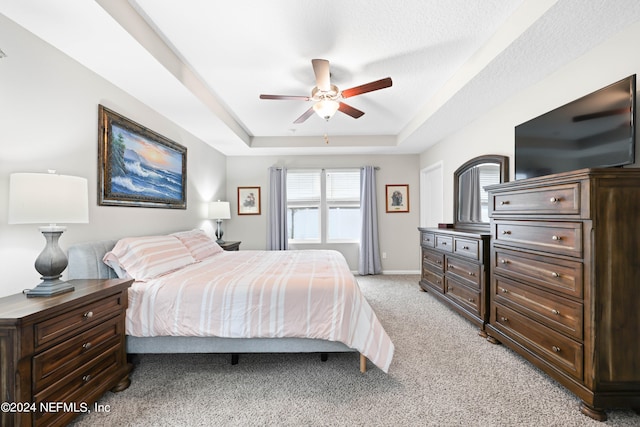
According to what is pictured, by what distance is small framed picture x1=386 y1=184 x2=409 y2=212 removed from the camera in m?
5.24

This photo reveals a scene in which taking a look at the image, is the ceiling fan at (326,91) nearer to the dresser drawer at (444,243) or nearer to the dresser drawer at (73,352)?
the dresser drawer at (444,243)

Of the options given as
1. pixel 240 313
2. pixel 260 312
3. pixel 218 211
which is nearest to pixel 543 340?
pixel 260 312

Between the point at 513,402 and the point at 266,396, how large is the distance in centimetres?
159

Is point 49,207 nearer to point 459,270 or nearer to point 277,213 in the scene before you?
point 459,270

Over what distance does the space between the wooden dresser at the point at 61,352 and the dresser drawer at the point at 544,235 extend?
116 inches

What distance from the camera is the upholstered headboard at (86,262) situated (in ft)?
6.46

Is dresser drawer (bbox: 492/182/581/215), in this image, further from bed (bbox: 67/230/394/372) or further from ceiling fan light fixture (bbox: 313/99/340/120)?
ceiling fan light fixture (bbox: 313/99/340/120)

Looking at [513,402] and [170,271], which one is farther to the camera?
[170,271]

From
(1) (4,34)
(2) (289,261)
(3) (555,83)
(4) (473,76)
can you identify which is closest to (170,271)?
(2) (289,261)

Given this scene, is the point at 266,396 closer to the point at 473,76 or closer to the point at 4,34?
the point at 4,34

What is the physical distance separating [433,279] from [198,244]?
3.15 metres

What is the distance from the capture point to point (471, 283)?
2758mm

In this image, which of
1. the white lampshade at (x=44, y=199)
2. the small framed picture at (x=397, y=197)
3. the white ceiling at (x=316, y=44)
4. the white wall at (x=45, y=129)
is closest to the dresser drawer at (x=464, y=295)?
the white ceiling at (x=316, y=44)

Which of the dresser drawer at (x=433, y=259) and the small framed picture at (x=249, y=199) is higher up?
the small framed picture at (x=249, y=199)
